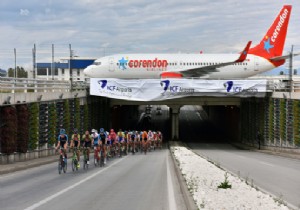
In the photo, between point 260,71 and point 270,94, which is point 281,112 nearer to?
point 270,94

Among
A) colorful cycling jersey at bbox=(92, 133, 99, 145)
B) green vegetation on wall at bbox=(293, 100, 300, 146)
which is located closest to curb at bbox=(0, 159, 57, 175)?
colorful cycling jersey at bbox=(92, 133, 99, 145)

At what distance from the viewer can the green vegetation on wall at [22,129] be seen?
24.2 metres

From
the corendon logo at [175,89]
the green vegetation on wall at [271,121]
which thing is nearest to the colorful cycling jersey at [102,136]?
the corendon logo at [175,89]

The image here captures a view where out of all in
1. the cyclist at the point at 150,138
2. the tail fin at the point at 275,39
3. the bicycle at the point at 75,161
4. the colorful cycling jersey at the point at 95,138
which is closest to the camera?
the bicycle at the point at 75,161

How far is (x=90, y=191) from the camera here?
1320 cm

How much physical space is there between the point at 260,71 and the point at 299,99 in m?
22.9

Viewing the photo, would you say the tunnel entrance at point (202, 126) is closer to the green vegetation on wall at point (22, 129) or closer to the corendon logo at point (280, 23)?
the corendon logo at point (280, 23)

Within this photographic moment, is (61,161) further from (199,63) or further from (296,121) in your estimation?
(199,63)

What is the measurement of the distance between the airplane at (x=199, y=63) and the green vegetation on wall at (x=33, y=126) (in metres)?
25.1

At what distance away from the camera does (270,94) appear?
139 ft

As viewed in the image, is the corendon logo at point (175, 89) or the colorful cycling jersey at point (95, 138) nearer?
the colorful cycling jersey at point (95, 138)

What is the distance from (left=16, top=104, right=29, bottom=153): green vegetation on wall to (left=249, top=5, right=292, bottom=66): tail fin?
123 ft

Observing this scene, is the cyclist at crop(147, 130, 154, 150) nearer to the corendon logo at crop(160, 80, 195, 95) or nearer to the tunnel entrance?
the corendon logo at crop(160, 80, 195, 95)

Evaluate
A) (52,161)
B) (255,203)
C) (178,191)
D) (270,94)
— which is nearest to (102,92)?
(270,94)
